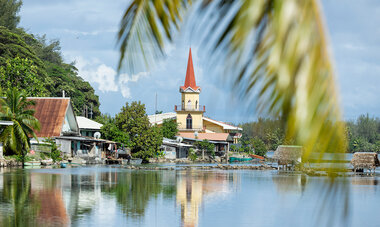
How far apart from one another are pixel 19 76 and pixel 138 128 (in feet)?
33.9

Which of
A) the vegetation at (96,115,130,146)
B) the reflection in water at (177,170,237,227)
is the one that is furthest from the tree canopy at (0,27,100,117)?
the reflection in water at (177,170,237,227)

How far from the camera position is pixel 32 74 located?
38500 mm

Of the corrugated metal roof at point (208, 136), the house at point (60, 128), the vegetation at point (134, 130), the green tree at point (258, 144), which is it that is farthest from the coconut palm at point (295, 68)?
the corrugated metal roof at point (208, 136)

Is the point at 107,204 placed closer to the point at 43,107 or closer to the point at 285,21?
the point at 285,21

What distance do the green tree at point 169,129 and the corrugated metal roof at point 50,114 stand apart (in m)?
18.6

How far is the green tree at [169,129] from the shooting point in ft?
181

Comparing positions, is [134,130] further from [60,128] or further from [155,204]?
[155,204]

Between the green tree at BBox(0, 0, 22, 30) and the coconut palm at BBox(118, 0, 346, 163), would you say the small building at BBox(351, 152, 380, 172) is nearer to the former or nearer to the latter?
the green tree at BBox(0, 0, 22, 30)

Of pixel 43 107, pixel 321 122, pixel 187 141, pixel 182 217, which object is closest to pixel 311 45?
pixel 321 122

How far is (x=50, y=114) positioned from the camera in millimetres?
37188

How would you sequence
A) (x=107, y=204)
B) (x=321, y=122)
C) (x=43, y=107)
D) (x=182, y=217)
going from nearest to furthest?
(x=321, y=122)
(x=182, y=217)
(x=107, y=204)
(x=43, y=107)

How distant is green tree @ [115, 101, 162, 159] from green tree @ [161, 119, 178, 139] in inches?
431

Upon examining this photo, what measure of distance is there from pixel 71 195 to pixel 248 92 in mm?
17137

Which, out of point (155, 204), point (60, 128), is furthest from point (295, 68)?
point (60, 128)
